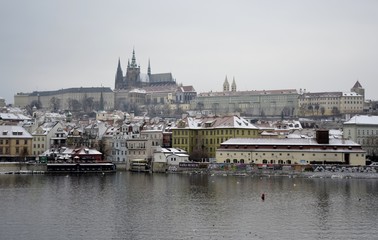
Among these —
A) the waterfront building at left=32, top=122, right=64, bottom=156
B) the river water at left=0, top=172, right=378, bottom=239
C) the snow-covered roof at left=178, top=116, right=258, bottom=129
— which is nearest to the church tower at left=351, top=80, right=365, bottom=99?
the snow-covered roof at left=178, top=116, right=258, bottom=129

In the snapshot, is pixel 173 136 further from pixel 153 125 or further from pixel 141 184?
pixel 141 184

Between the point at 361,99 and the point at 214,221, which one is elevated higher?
the point at 361,99

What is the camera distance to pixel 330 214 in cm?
3431

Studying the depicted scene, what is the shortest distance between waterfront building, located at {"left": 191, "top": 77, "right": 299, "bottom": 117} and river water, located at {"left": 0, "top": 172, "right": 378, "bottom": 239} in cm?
12380

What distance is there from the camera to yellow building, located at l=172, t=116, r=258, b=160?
74688 mm

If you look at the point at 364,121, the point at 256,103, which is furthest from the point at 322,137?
the point at 256,103

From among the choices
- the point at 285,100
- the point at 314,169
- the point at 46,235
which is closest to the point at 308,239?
the point at 46,235

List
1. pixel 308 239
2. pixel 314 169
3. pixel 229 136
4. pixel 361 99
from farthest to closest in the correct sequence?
pixel 361 99
pixel 229 136
pixel 314 169
pixel 308 239

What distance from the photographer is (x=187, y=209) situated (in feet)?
117

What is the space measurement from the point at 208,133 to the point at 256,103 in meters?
113

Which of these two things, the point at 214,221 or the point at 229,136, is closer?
the point at 214,221

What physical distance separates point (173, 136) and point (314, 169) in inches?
823

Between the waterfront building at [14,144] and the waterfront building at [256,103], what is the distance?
10216cm

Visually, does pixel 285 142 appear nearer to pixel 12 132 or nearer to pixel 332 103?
pixel 12 132
